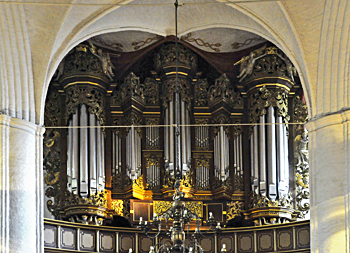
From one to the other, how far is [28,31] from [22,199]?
3.34 metres

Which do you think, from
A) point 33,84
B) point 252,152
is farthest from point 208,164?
point 33,84

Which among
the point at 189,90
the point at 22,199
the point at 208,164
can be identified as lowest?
the point at 22,199

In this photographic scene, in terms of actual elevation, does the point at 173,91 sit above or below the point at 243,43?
below

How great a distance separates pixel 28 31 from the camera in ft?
57.1

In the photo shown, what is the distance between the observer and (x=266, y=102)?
1980cm

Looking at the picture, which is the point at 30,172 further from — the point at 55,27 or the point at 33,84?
the point at 55,27

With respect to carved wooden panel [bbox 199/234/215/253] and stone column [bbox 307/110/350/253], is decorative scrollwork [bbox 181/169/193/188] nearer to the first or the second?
carved wooden panel [bbox 199/234/215/253]

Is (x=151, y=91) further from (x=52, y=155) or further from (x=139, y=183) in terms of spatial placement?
(x=52, y=155)

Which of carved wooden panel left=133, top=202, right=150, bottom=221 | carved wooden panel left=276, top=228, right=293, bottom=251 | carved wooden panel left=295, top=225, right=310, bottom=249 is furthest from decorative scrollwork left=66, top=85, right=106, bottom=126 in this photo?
carved wooden panel left=295, top=225, right=310, bottom=249

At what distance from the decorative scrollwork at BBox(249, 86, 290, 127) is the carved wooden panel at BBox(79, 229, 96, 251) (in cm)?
442

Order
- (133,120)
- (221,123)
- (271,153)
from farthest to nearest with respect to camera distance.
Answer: (221,123) < (133,120) < (271,153)

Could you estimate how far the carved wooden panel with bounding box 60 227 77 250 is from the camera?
59.8 ft

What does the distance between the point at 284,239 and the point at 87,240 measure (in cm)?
412

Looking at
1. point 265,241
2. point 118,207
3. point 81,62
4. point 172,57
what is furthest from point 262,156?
point 81,62
